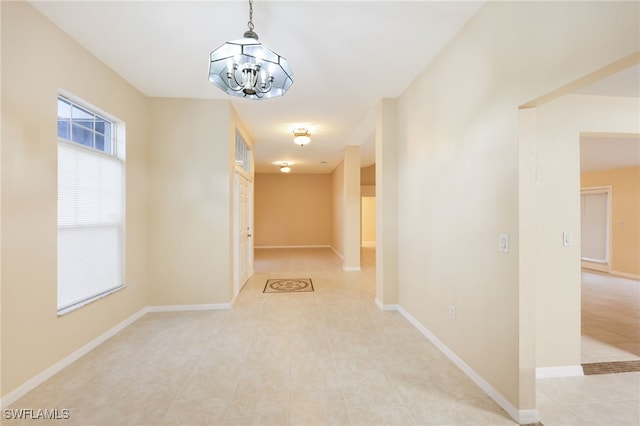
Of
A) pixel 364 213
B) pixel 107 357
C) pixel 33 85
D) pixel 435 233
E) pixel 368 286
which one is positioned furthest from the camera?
pixel 364 213

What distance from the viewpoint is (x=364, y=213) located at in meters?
12.8

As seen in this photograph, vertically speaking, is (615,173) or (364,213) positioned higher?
(615,173)

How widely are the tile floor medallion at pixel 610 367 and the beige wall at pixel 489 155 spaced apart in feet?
3.85

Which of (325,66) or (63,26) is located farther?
(325,66)

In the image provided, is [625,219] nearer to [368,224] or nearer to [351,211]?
[351,211]

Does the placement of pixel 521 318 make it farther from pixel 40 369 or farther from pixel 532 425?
pixel 40 369

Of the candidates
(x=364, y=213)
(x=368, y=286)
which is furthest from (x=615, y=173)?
(x=364, y=213)

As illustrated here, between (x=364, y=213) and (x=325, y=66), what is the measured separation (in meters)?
10.0

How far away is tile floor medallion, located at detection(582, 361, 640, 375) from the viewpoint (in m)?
2.50

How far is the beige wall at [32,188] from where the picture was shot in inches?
80.1

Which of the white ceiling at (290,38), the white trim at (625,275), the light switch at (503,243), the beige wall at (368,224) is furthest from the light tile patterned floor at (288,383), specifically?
the beige wall at (368,224)

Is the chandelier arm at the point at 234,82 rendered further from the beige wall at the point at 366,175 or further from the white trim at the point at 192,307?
the beige wall at the point at 366,175

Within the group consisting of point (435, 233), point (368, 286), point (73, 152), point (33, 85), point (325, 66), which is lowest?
point (368, 286)

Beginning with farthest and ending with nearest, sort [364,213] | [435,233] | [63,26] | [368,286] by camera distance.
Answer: [364,213], [368,286], [435,233], [63,26]
